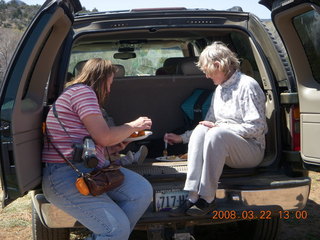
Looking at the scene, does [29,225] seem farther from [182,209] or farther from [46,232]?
[182,209]

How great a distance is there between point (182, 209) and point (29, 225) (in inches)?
81.5

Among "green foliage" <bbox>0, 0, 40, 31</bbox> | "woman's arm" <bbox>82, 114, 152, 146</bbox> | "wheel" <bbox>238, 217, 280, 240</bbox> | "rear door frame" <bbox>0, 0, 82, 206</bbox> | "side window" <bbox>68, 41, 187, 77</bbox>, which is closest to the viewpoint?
"rear door frame" <bbox>0, 0, 82, 206</bbox>

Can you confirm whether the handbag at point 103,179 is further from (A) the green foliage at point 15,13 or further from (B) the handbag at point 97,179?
(A) the green foliage at point 15,13

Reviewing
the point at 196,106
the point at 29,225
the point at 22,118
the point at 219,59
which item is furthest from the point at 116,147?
the point at 29,225

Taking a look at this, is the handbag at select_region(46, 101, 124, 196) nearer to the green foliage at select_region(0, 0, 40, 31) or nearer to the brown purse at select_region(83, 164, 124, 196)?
the brown purse at select_region(83, 164, 124, 196)

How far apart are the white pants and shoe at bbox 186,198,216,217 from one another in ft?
0.17

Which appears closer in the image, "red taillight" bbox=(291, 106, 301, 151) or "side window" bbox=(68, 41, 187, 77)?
"red taillight" bbox=(291, 106, 301, 151)

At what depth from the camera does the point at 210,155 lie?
10.3 ft

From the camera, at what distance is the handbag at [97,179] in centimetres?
262

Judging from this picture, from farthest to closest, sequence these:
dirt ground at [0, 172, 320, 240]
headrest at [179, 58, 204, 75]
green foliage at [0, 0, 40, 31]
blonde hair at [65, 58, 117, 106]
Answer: green foliage at [0, 0, 40, 31]
headrest at [179, 58, 204, 75]
dirt ground at [0, 172, 320, 240]
blonde hair at [65, 58, 117, 106]

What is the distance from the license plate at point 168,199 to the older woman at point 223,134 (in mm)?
45

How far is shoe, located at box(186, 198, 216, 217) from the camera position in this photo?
3043 mm

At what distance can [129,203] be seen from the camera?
2.86 metres

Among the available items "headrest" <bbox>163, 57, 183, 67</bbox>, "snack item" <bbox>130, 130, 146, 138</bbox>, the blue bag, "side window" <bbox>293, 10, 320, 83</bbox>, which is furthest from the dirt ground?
"headrest" <bbox>163, 57, 183, 67</bbox>
